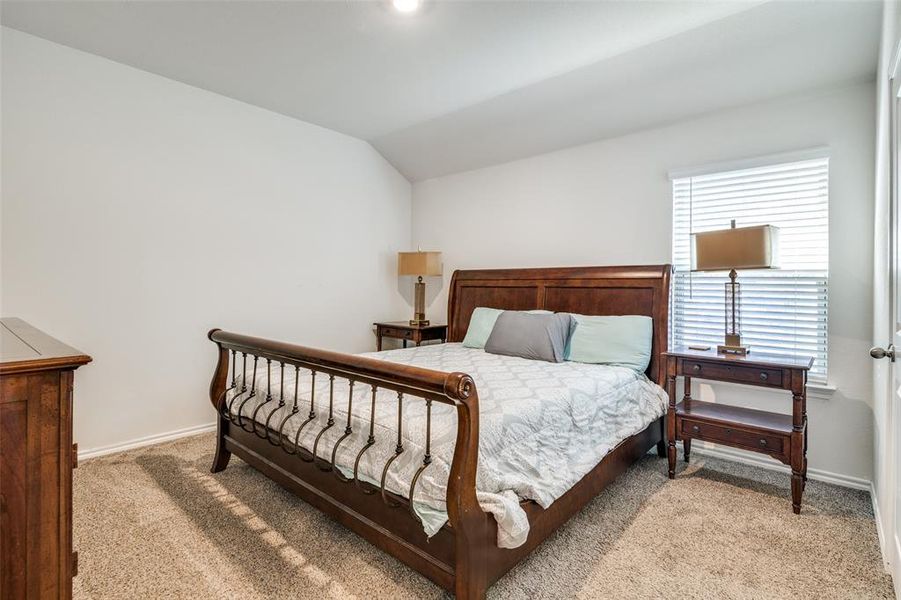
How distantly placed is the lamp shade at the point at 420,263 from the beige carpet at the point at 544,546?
7.85 feet

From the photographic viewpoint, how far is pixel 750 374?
8.05 feet

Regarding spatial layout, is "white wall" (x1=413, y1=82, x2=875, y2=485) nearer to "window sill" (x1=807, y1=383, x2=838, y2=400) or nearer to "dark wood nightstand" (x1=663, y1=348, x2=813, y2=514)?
"window sill" (x1=807, y1=383, x2=838, y2=400)

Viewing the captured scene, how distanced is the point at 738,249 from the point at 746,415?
992mm

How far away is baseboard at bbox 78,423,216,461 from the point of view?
9.66 ft

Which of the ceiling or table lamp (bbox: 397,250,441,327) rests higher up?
the ceiling

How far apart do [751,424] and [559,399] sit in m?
1.19

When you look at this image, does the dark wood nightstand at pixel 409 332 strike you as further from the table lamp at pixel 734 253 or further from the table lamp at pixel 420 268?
the table lamp at pixel 734 253

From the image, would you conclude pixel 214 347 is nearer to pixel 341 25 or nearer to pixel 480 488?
pixel 341 25

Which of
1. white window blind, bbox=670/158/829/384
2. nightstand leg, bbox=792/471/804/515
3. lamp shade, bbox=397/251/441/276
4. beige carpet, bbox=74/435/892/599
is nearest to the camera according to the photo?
beige carpet, bbox=74/435/892/599

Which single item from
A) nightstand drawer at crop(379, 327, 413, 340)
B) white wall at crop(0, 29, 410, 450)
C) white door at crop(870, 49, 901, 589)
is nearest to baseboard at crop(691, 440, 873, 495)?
white door at crop(870, 49, 901, 589)

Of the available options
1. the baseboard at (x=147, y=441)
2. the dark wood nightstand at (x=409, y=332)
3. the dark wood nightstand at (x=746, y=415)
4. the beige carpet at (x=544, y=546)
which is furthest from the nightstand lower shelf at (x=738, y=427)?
the baseboard at (x=147, y=441)

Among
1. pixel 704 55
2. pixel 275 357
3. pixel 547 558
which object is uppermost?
pixel 704 55

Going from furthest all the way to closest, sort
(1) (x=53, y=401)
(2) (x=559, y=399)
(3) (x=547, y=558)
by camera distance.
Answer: (2) (x=559, y=399) < (3) (x=547, y=558) < (1) (x=53, y=401)

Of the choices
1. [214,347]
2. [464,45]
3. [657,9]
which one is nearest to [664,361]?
[657,9]
